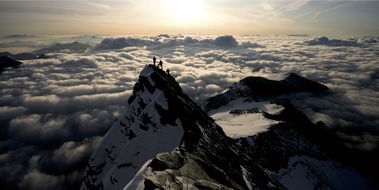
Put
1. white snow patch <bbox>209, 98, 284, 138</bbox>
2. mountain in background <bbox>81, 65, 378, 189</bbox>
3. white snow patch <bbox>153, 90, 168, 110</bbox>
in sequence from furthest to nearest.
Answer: white snow patch <bbox>209, 98, 284, 138</bbox>, white snow patch <bbox>153, 90, 168, 110</bbox>, mountain in background <bbox>81, 65, 378, 189</bbox>

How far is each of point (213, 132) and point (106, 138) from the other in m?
49.8

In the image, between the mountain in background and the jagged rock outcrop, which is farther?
the mountain in background

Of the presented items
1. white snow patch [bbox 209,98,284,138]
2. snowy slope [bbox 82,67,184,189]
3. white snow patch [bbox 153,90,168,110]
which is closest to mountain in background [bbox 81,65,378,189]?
snowy slope [bbox 82,67,184,189]

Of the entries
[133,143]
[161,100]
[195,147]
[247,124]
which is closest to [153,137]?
[133,143]

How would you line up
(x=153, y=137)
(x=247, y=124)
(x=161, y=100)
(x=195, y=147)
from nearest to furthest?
(x=195, y=147)
(x=153, y=137)
(x=161, y=100)
(x=247, y=124)

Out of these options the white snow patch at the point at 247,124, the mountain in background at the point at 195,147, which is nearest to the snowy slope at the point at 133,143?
the mountain in background at the point at 195,147

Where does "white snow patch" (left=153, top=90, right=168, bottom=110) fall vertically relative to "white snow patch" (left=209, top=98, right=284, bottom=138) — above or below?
above

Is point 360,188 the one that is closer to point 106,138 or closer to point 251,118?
point 251,118

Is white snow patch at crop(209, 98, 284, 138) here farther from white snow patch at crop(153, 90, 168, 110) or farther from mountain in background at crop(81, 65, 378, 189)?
white snow patch at crop(153, 90, 168, 110)

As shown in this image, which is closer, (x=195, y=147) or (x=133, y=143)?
(x=195, y=147)

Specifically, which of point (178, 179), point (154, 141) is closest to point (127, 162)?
point (154, 141)

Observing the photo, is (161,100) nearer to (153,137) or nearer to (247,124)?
(153,137)

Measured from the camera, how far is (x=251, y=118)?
448 ft

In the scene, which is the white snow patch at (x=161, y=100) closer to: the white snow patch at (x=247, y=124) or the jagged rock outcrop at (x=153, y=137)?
the jagged rock outcrop at (x=153, y=137)
